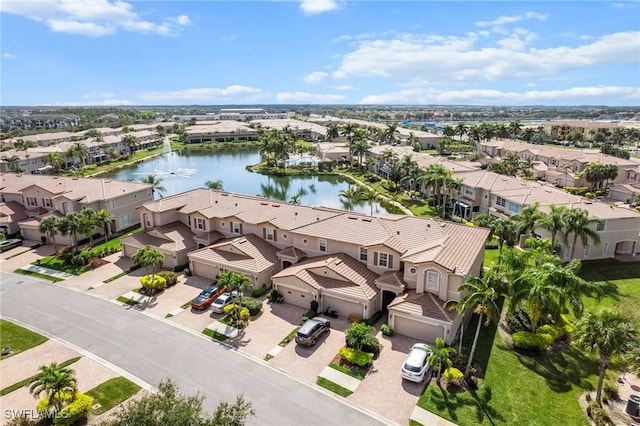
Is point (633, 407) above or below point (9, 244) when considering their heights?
below

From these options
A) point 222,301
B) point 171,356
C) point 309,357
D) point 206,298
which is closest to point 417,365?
point 309,357

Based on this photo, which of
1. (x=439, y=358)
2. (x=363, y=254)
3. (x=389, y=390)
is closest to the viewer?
(x=439, y=358)

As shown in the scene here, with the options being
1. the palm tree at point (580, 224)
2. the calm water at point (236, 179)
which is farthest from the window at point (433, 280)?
the calm water at point (236, 179)

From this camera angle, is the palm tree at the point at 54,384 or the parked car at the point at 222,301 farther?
the parked car at the point at 222,301

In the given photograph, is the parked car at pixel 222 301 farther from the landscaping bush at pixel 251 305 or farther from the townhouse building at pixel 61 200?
the townhouse building at pixel 61 200

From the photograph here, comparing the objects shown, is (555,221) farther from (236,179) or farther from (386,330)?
(236,179)
